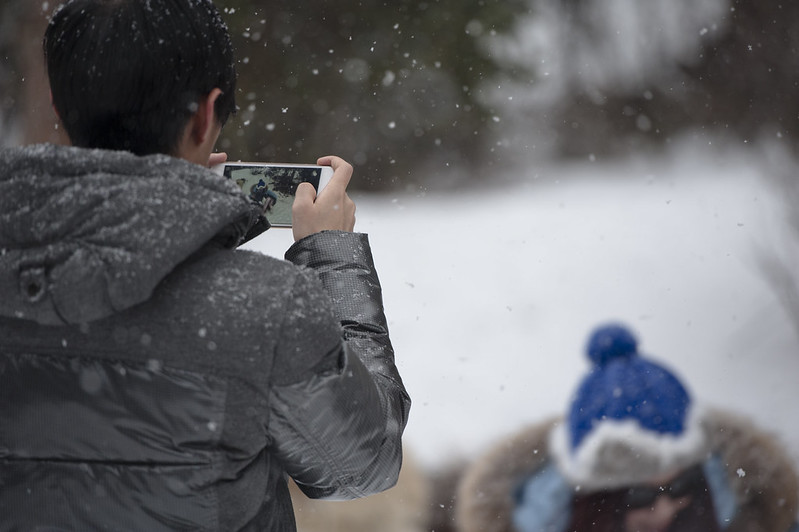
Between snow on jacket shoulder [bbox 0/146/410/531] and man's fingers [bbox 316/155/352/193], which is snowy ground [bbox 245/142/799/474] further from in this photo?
snow on jacket shoulder [bbox 0/146/410/531]

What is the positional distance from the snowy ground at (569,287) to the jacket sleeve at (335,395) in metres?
1.00

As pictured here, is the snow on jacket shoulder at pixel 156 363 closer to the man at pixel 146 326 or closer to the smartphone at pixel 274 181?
the man at pixel 146 326

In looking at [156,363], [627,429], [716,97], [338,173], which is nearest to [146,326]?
[156,363]

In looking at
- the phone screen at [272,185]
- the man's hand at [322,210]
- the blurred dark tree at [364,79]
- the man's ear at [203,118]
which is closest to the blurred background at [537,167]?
the blurred dark tree at [364,79]

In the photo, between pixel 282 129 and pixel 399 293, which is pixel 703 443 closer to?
pixel 399 293

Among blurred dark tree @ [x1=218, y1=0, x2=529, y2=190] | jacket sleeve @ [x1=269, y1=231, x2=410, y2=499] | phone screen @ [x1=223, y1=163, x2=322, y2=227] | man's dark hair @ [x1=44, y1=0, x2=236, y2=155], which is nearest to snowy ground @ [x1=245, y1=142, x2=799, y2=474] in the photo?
blurred dark tree @ [x1=218, y1=0, x2=529, y2=190]

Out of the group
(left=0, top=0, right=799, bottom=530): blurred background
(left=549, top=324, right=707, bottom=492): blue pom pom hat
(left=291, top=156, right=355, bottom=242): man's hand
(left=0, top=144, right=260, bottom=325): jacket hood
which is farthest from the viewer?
(left=0, top=0, right=799, bottom=530): blurred background

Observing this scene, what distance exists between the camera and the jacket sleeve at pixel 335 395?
0.44m

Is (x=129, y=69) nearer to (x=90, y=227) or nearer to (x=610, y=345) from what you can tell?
(x=90, y=227)

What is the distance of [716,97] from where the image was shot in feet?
5.17

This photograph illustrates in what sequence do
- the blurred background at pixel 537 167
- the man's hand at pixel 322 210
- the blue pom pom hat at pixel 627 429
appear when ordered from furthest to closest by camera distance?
the blurred background at pixel 537 167, the blue pom pom hat at pixel 627 429, the man's hand at pixel 322 210

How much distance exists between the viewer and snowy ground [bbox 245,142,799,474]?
5.03ft

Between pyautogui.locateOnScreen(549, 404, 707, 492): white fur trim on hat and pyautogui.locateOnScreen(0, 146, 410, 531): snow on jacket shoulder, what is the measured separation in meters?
1.09

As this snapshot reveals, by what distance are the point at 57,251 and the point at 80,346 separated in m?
0.06
